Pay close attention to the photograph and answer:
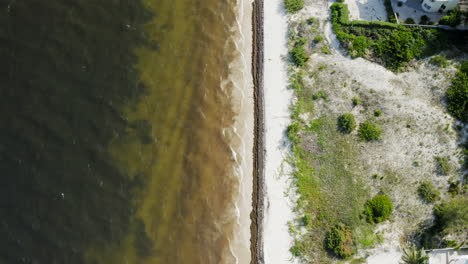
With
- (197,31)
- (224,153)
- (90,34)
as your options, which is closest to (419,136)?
(224,153)

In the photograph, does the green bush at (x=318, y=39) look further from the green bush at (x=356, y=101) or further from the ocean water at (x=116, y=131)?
the ocean water at (x=116, y=131)

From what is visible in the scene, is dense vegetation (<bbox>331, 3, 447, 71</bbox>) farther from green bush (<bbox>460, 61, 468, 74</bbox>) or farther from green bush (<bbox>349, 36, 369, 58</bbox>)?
green bush (<bbox>460, 61, 468, 74</bbox>)

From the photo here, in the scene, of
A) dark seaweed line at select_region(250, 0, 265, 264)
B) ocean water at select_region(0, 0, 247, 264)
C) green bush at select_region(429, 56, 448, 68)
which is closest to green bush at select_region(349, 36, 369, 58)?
green bush at select_region(429, 56, 448, 68)

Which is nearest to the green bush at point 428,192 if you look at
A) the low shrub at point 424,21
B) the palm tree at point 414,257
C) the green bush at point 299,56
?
the palm tree at point 414,257

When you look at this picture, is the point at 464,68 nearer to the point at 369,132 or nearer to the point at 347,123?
the point at 369,132

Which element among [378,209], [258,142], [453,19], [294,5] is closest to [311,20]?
[294,5]

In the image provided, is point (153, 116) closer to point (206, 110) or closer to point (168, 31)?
point (206, 110)
